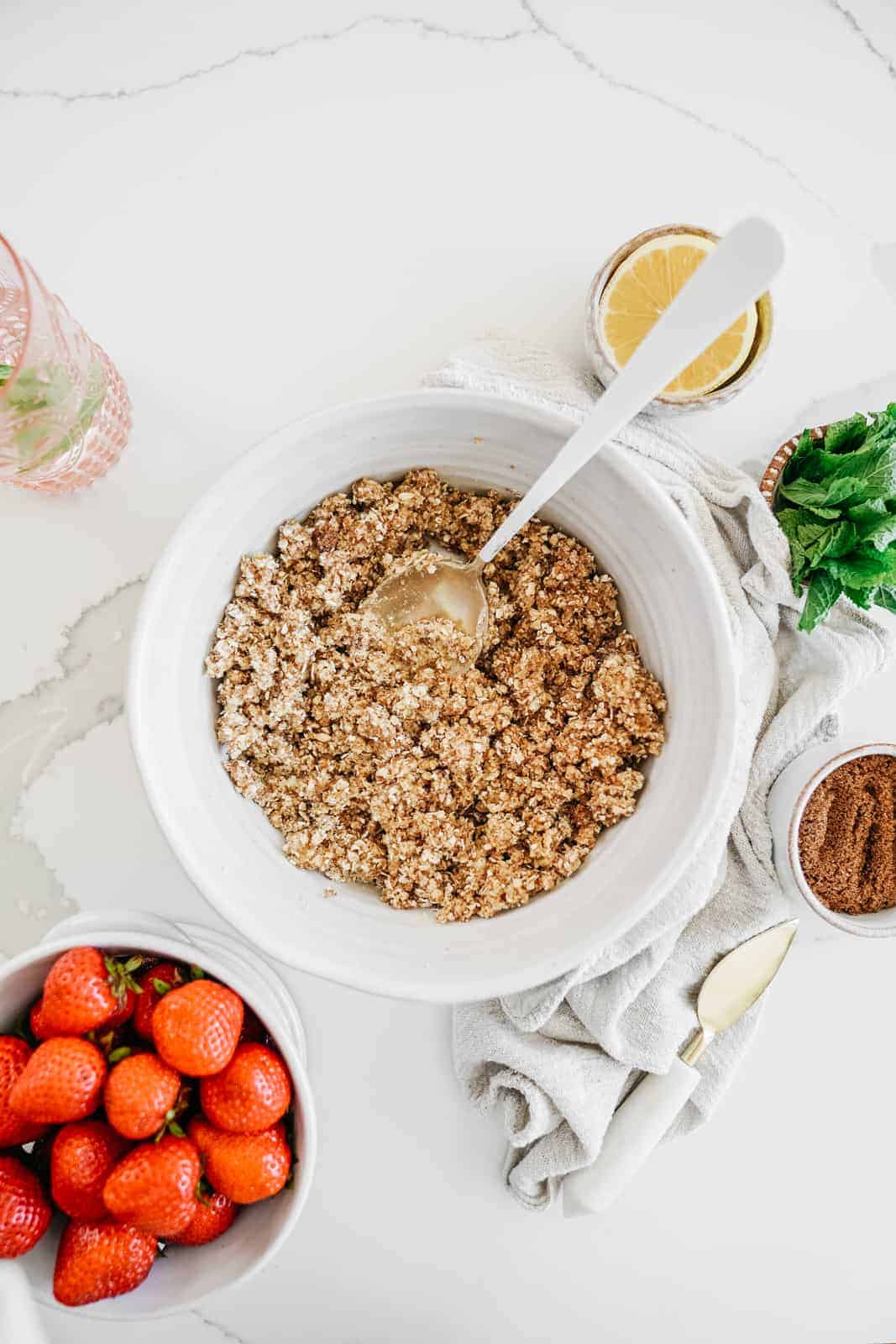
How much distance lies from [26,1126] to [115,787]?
0.42m

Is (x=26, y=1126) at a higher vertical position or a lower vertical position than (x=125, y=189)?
lower

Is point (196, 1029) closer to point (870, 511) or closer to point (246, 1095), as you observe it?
point (246, 1095)

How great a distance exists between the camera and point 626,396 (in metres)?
0.82

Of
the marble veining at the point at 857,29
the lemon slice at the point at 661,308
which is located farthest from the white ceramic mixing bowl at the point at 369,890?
the marble veining at the point at 857,29

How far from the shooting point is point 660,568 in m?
1.02

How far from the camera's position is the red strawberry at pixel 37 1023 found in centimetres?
97

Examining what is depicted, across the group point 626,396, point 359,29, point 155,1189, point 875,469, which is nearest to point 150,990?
point 155,1189

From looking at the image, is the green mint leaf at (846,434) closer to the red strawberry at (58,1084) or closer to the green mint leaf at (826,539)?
the green mint leaf at (826,539)

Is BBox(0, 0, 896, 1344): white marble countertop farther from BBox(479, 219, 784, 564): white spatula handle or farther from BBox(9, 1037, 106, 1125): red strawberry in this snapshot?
BBox(479, 219, 784, 564): white spatula handle

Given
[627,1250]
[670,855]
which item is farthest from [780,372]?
[627,1250]

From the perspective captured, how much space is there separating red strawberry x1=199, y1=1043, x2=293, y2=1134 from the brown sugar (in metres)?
0.69

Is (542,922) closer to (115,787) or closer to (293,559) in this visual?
(293,559)

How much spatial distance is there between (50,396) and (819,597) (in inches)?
36.9

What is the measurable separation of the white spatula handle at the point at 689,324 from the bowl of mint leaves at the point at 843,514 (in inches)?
15.9
